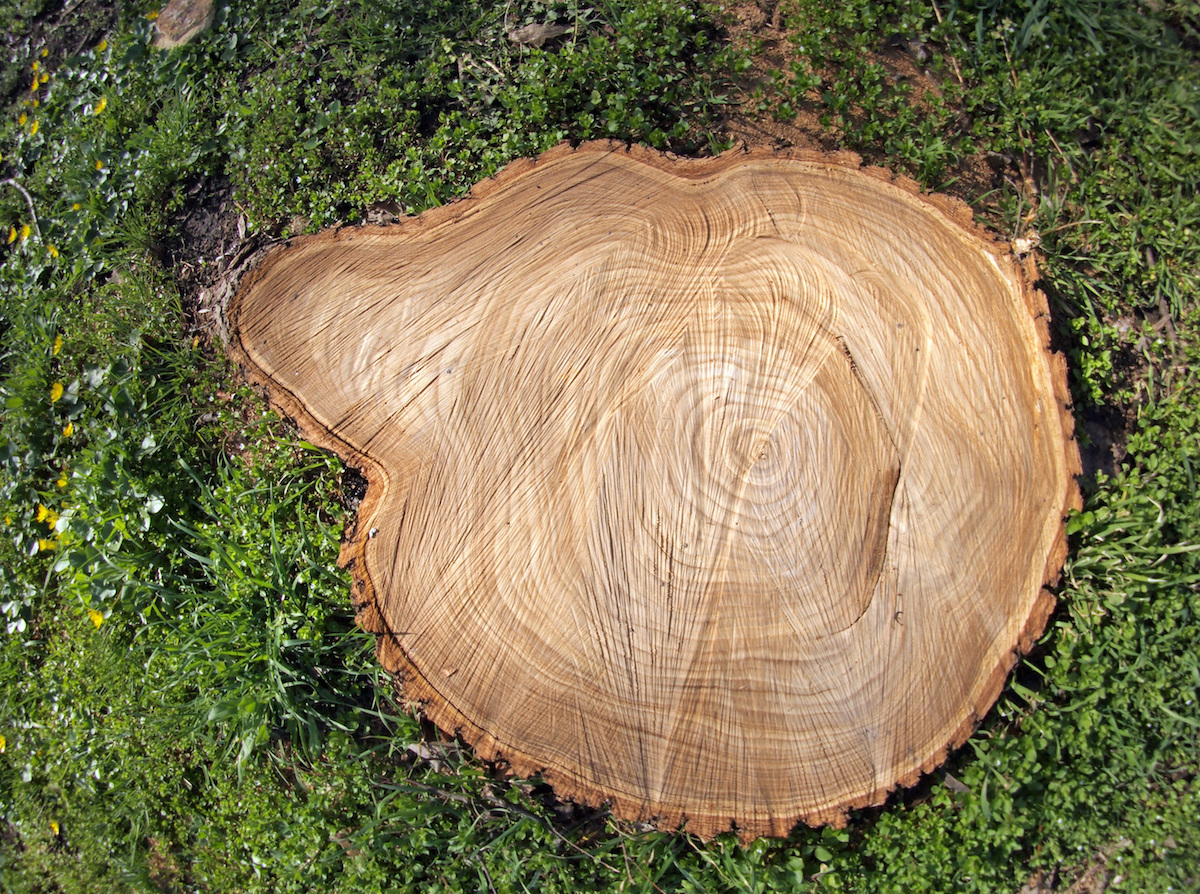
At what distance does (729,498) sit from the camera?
159 centimetres

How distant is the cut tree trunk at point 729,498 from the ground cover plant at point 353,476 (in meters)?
0.41

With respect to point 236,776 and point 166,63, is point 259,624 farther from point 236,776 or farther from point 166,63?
point 166,63

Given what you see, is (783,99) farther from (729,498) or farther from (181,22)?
(181,22)

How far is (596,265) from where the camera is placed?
175cm

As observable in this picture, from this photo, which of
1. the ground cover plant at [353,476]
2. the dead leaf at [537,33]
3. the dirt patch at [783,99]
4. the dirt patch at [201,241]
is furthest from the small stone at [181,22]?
the dirt patch at [783,99]

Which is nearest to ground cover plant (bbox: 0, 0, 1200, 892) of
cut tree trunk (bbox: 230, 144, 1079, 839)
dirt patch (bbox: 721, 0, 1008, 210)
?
dirt patch (bbox: 721, 0, 1008, 210)

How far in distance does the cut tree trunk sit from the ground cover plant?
412 millimetres

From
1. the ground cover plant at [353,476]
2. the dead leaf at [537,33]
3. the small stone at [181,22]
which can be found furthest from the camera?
the small stone at [181,22]

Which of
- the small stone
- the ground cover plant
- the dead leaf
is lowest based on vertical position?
the ground cover plant

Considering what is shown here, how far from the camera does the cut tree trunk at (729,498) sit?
1.59 metres

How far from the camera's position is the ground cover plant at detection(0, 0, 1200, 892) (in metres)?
1.99

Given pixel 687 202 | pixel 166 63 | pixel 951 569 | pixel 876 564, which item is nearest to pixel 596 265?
pixel 687 202

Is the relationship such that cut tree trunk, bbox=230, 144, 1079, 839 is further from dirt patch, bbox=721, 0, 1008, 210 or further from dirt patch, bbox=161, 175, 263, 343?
dirt patch, bbox=161, 175, 263, 343

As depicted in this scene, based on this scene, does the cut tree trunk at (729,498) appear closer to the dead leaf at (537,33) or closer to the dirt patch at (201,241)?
the dead leaf at (537,33)
